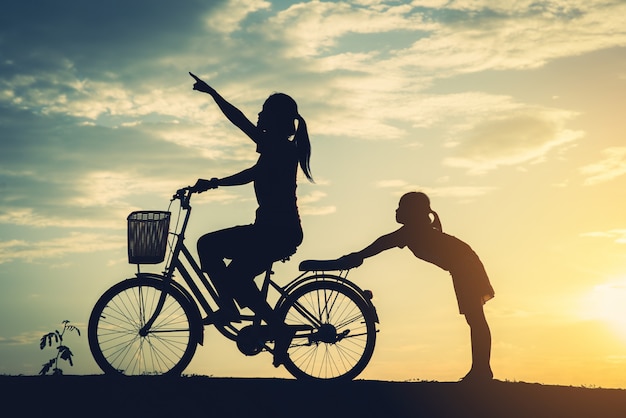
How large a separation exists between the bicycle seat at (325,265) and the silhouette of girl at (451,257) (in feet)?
0.11

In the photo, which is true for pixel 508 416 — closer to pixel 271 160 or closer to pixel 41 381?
pixel 271 160

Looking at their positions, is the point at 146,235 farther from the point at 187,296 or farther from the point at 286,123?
the point at 286,123

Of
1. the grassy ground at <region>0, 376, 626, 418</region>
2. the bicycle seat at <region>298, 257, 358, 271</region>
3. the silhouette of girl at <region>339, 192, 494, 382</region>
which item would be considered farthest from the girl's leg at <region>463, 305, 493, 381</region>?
the bicycle seat at <region>298, 257, 358, 271</region>

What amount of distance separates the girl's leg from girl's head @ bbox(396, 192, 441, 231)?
4.09 ft

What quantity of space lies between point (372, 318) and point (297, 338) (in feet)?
2.91

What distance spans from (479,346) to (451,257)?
1113 millimetres

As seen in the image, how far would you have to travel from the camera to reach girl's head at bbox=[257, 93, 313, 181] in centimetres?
959

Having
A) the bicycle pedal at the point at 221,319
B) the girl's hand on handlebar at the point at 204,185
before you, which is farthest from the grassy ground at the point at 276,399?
the girl's hand on handlebar at the point at 204,185

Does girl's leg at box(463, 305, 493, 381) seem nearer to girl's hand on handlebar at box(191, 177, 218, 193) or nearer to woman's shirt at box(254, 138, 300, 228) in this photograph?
woman's shirt at box(254, 138, 300, 228)

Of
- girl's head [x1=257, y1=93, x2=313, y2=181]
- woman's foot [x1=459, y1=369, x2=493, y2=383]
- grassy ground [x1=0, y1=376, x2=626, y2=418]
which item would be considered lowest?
grassy ground [x1=0, y1=376, x2=626, y2=418]

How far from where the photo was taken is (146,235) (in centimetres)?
979

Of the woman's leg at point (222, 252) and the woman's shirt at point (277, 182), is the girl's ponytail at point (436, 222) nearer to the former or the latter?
the woman's shirt at point (277, 182)

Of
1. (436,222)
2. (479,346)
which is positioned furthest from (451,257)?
(479,346)

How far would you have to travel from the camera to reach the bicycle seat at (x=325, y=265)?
10258mm
